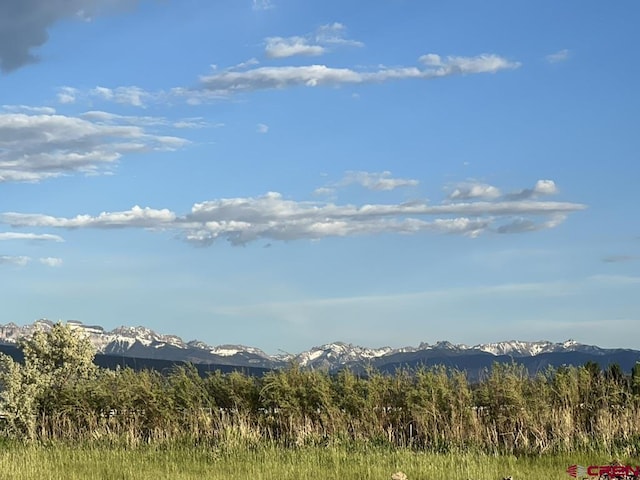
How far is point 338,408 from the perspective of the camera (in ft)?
84.1

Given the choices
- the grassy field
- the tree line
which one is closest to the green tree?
the tree line

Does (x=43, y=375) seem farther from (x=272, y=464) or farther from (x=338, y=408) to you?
(x=272, y=464)

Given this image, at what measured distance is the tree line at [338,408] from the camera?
24.0 metres

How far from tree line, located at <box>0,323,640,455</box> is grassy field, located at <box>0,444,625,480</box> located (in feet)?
5.73

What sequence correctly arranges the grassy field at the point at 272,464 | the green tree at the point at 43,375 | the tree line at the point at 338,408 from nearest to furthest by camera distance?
the grassy field at the point at 272,464
the tree line at the point at 338,408
the green tree at the point at 43,375

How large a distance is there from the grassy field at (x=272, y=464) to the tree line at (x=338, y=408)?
1.75 meters

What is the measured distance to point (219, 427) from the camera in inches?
1022

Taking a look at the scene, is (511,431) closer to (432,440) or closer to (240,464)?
(432,440)

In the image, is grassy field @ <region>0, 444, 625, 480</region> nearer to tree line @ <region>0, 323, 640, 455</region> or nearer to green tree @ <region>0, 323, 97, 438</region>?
tree line @ <region>0, 323, 640, 455</region>

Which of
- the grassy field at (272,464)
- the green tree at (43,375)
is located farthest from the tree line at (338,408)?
the grassy field at (272,464)

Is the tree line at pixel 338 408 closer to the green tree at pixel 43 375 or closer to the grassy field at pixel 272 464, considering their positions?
the green tree at pixel 43 375

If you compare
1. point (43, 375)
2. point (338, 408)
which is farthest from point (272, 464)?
point (43, 375)

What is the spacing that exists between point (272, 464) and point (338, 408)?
5.62 m

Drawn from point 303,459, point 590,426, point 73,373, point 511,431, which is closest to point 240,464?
point 303,459
